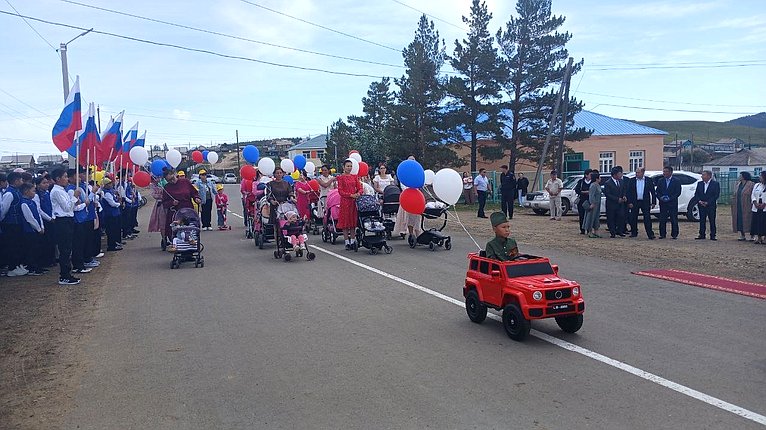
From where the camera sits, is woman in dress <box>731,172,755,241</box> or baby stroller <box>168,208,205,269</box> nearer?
baby stroller <box>168,208,205,269</box>

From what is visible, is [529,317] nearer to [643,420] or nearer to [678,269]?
[643,420]

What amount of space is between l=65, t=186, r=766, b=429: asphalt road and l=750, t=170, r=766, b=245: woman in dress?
6268 millimetres

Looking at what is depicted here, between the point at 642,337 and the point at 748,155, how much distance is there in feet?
230

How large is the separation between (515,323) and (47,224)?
10.0 m

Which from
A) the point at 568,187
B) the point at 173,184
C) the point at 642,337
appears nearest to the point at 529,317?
the point at 642,337

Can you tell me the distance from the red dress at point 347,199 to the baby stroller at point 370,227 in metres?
0.20

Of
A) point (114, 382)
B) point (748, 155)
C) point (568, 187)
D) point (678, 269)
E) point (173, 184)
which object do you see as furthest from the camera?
point (748, 155)

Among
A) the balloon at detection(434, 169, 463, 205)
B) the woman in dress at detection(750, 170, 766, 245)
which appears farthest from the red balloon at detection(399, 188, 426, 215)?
the woman in dress at detection(750, 170, 766, 245)

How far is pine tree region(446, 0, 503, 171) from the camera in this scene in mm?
37344

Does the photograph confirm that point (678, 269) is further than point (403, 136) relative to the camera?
No

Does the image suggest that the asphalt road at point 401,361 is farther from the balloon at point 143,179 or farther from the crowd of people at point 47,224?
the balloon at point 143,179

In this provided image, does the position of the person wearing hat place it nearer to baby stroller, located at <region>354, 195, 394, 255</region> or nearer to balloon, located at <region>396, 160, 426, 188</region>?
balloon, located at <region>396, 160, 426, 188</region>

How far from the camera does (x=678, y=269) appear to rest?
12148 millimetres

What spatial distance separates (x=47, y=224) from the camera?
1281cm
